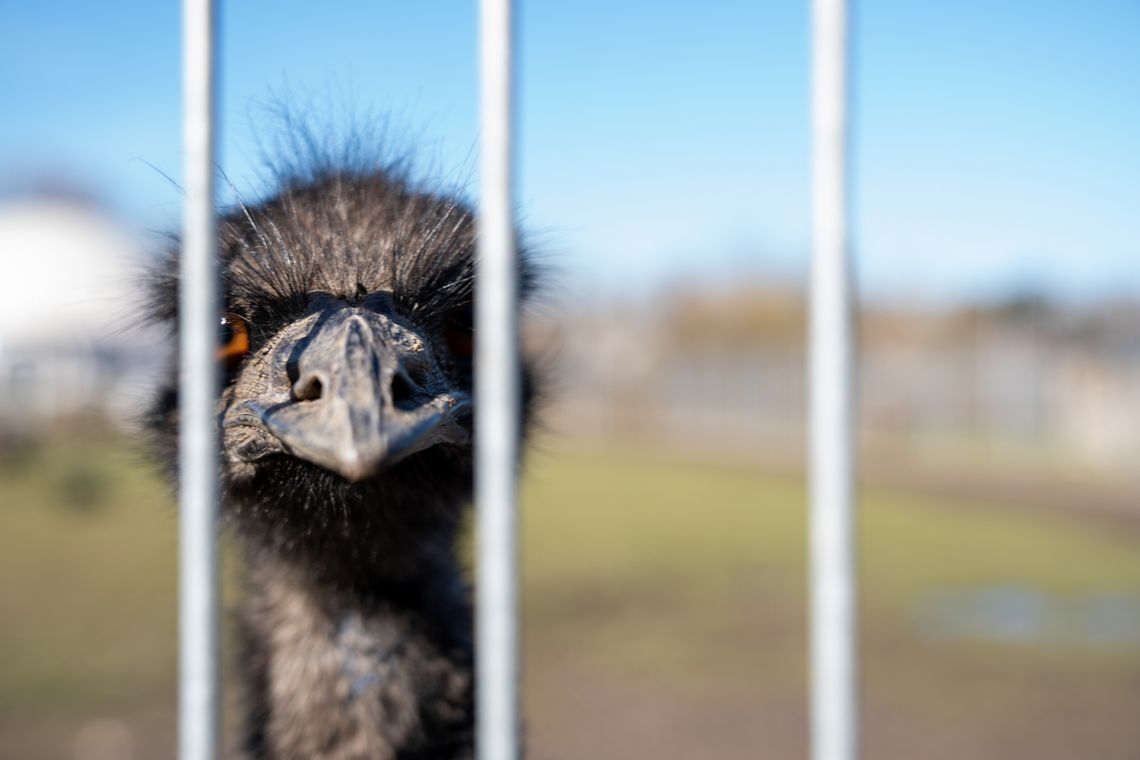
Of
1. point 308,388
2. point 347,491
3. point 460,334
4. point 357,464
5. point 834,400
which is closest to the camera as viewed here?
point 834,400

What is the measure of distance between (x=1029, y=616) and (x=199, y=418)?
8.63m

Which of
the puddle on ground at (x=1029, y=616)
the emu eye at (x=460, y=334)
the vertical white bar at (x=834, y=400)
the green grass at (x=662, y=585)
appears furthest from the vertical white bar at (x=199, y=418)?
the puddle on ground at (x=1029, y=616)

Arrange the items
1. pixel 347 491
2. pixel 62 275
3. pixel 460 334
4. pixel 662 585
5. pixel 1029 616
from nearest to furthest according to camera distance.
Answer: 1. pixel 347 491
2. pixel 460 334
3. pixel 1029 616
4. pixel 662 585
5. pixel 62 275

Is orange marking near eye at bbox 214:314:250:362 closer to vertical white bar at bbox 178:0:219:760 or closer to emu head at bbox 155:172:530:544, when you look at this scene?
emu head at bbox 155:172:530:544

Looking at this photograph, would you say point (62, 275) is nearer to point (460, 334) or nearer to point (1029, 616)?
point (1029, 616)

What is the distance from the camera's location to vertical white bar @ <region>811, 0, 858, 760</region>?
3.58ft

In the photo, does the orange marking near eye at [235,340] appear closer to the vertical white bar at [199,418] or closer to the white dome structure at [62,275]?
the white dome structure at [62,275]

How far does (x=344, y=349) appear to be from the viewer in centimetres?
151

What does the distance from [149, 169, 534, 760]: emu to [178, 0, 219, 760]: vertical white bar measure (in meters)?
0.42

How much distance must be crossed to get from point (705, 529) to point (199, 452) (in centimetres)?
1210

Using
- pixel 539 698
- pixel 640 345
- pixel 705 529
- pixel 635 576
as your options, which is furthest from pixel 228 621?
pixel 640 345

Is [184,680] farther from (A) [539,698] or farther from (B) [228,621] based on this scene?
(A) [539,698]

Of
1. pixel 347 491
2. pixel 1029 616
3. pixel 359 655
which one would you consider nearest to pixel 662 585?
pixel 1029 616

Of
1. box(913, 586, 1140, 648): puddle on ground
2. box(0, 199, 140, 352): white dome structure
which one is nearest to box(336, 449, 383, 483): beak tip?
box(0, 199, 140, 352): white dome structure
